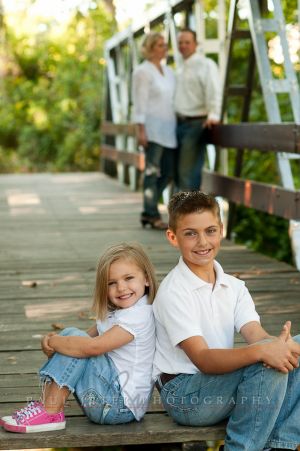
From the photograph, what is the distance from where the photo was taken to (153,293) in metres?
3.39

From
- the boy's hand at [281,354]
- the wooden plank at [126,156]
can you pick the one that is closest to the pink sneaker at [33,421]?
the boy's hand at [281,354]

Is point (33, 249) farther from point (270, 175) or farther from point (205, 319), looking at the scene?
point (270, 175)

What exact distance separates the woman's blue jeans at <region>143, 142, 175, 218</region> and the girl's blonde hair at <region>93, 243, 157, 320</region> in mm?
4749

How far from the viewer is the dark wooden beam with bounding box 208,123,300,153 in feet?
20.2

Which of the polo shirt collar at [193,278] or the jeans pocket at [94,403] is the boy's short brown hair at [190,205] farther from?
the jeans pocket at [94,403]

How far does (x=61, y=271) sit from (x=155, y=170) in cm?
206

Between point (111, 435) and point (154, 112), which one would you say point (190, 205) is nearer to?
point (111, 435)

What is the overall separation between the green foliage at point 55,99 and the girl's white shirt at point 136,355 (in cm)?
1753

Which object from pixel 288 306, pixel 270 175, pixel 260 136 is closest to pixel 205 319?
pixel 288 306

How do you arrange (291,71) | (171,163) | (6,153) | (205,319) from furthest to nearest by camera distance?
(6,153)
(171,163)
(291,71)
(205,319)

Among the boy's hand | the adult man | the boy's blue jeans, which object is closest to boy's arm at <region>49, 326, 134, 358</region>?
the boy's blue jeans

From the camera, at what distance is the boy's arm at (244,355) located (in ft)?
9.86

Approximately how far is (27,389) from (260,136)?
3566mm

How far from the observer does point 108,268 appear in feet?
10.9
